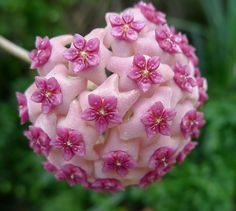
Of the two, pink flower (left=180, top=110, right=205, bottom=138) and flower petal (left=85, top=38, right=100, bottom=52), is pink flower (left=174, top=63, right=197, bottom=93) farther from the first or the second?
flower petal (left=85, top=38, right=100, bottom=52)

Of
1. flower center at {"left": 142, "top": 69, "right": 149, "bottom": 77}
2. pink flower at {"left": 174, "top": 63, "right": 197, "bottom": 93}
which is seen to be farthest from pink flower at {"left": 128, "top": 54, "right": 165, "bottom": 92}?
pink flower at {"left": 174, "top": 63, "right": 197, "bottom": 93}

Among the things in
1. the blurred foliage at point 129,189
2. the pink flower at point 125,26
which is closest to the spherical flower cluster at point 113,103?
the pink flower at point 125,26

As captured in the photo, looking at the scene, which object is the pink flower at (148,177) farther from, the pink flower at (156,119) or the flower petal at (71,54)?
the flower petal at (71,54)

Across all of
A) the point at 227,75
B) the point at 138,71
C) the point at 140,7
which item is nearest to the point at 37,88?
the point at 138,71

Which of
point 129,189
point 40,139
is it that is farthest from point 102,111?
point 129,189

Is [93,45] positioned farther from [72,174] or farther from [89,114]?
[72,174]
